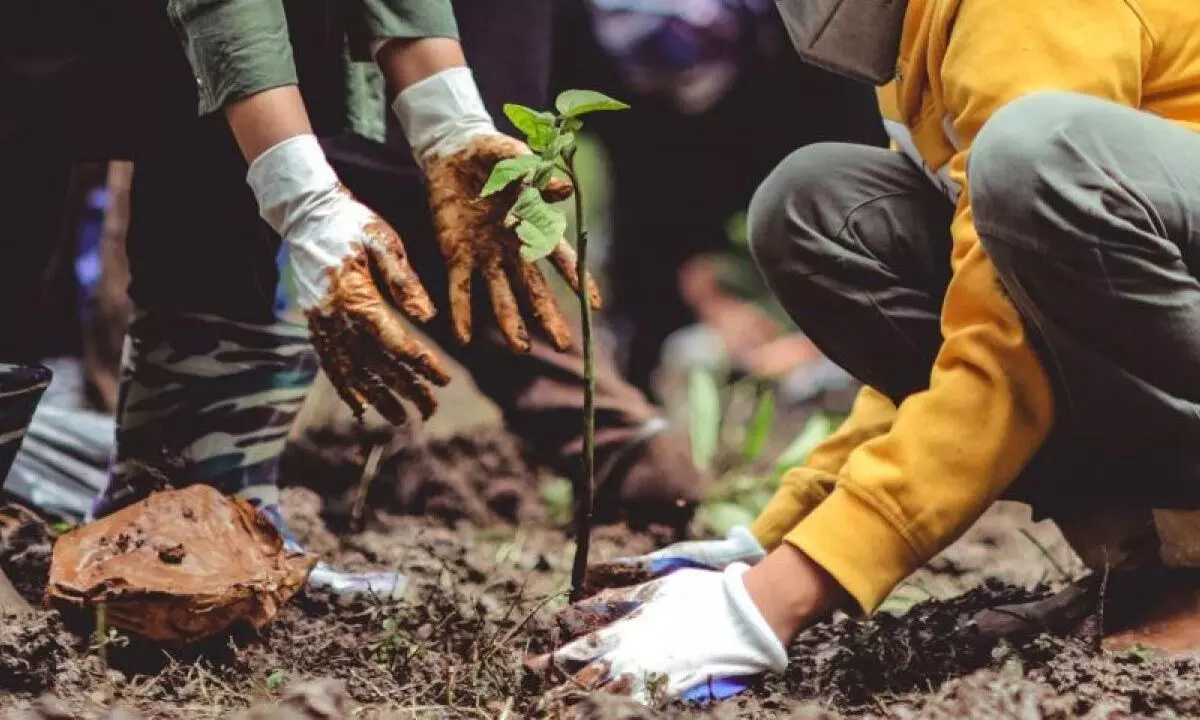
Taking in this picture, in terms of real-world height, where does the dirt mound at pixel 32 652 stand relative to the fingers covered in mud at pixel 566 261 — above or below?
below

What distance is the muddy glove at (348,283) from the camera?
1634mm

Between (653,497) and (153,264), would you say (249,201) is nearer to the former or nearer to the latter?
(153,264)

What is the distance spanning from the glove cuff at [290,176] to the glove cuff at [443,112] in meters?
0.18

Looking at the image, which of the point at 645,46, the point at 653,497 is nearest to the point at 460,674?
the point at 653,497

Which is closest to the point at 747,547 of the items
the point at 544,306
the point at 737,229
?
the point at 544,306

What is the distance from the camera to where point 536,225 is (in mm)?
1556

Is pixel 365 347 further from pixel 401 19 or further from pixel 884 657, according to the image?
pixel 884 657

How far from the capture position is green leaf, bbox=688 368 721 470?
2.89 m

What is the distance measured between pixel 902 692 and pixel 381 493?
1513mm

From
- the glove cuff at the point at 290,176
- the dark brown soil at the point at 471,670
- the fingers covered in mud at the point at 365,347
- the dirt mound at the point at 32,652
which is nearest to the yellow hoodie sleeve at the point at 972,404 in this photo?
the dark brown soil at the point at 471,670

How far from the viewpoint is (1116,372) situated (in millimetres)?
1502

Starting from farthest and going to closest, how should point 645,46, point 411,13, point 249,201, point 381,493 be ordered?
point 645,46, point 381,493, point 249,201, point 411,13

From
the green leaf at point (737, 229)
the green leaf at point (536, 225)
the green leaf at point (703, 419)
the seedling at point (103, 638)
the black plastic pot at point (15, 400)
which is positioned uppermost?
the green leaf at point (536, 225)

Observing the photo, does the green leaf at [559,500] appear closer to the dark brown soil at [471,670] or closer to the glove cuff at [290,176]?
the dark brown soil at [471,670]
